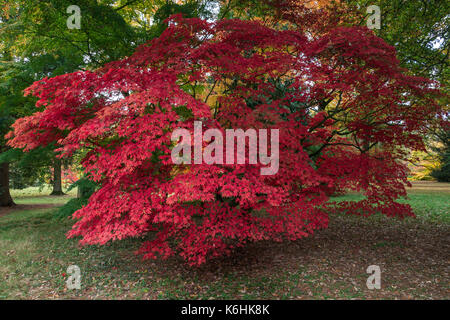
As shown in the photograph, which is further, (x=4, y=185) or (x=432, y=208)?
(x=4, y=185)

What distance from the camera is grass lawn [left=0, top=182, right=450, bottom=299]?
4.33 m

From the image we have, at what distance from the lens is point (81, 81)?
3643 millimetres

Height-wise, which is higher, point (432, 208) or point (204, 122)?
point (204, 122)

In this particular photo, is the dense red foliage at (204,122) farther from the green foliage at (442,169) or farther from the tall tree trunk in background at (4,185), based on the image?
the green foliage at (442,169)

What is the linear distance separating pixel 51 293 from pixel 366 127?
659 cm

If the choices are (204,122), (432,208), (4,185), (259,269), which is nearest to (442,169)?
(432,208)

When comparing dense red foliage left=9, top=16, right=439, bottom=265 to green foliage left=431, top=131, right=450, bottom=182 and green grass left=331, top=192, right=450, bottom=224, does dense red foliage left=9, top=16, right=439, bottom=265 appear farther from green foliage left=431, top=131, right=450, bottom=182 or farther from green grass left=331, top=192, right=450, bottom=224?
green foliage left=431, top=131, right=450, bottom=182

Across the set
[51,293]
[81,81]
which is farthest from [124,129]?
[51,293]

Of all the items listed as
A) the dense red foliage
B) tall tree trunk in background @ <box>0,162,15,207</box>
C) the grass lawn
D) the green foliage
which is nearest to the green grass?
the grass lawn

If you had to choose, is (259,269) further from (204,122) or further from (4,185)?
(4,185)

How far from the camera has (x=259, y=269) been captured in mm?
5066

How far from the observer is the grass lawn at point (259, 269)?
433 centimetres

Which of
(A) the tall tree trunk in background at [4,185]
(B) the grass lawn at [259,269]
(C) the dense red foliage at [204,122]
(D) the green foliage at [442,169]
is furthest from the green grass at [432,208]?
(A) the tall tree trunk in background at [4,185]

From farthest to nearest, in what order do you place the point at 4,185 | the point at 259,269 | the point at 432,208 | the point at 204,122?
1. the point at 4,185
2. the point at 432,208
3. the point at 259,269
4. the point at 204,122
